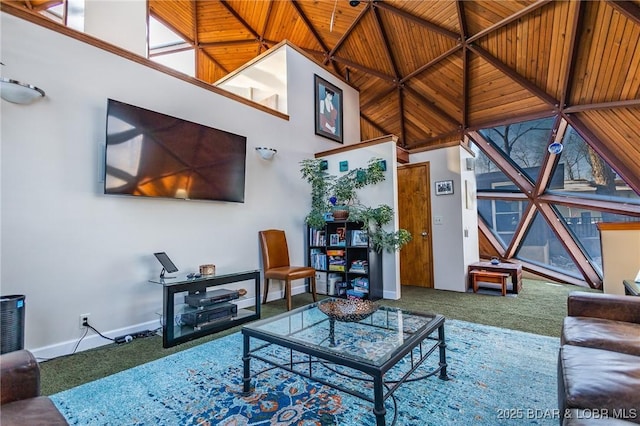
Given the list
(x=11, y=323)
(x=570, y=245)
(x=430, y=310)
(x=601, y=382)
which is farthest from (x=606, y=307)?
(x=570, y=245)

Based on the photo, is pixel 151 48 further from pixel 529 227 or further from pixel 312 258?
pixel 529 227

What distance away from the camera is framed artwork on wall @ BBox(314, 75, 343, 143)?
534 centimetres

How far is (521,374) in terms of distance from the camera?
6.35 ft

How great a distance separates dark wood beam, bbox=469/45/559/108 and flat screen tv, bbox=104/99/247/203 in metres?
3.90

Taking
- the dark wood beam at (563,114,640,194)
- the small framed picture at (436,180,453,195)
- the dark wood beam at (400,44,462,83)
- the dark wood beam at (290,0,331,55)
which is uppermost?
the dark wood beam at (290,0,331,55)

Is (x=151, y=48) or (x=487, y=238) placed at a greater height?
(x=151, y=48)

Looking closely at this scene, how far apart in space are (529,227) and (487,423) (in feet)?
17.7

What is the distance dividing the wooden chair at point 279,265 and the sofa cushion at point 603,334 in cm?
258

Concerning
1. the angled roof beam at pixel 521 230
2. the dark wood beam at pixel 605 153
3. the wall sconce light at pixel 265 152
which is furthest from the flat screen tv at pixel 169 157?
the angled roof beam at pixel 521 230

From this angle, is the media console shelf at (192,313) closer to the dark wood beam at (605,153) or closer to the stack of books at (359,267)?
the stack of books at (359,267)

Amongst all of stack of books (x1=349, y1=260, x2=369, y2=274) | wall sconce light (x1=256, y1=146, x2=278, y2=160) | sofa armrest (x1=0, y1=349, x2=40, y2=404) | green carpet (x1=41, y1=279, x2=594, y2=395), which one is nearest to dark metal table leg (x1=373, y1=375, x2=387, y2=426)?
sofa armrest (x1=0, y1=349, x2=40, y2=404)

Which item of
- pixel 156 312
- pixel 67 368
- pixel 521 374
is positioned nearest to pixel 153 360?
pixel 67 368

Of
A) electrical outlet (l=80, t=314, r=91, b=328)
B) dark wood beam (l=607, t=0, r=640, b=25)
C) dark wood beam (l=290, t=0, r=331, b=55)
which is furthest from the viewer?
dark wood beam (l=290, t=0, r=331, b=55)

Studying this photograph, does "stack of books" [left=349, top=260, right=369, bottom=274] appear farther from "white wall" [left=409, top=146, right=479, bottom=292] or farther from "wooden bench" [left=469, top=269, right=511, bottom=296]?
"wooden bench" [left=469, top=269, right=511, bottom=296]
